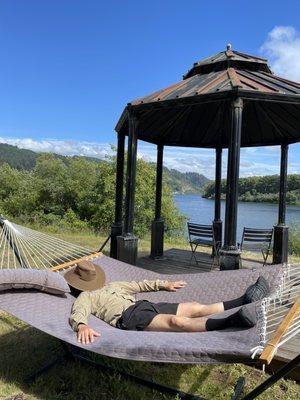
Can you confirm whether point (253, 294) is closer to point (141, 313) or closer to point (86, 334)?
point (141, 313)

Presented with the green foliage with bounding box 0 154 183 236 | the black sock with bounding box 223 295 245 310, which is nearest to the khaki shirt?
the black sock with bounding box 223 295 245 310

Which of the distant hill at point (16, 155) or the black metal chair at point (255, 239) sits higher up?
the distant hill at point (16, 155)

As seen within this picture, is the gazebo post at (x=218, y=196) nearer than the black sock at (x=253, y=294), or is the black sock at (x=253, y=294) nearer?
the black sock at (x=253, y=294)

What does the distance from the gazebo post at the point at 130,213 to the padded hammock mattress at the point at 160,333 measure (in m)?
1.15

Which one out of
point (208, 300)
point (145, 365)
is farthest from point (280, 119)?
point (145, 365)

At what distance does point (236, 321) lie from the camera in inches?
84.4

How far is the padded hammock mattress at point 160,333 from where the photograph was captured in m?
1.87

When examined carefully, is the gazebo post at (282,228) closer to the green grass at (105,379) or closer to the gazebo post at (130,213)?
the gazebo post at (130,213)

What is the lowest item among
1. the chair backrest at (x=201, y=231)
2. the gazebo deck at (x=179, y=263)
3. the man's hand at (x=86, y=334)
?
the gazebo deck at (x=179, y=263)

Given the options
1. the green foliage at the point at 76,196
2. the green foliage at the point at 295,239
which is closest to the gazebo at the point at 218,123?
the green foliage at the point at 295,239

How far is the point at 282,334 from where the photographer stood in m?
1.82

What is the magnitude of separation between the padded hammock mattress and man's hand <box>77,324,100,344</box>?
0.12ft

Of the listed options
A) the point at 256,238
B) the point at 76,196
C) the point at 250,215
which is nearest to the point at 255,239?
the point at 256,238

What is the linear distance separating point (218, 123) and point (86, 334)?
515cm
